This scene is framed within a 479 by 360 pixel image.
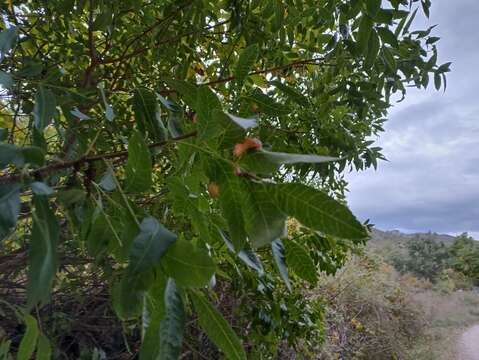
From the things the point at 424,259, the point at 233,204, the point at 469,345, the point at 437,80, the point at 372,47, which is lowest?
the point at 469,345

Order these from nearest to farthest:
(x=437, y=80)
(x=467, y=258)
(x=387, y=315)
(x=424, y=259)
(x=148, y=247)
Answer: (x=148, y=247)
(x=437, y=80)
(x=387, y=315)
(x=467, y=258)
(x=424, y=259)

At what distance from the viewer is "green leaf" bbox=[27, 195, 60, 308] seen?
281mm

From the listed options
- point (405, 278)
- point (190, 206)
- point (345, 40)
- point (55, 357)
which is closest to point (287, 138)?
point (345, 40)

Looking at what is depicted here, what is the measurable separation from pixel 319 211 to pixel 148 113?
1.07ft

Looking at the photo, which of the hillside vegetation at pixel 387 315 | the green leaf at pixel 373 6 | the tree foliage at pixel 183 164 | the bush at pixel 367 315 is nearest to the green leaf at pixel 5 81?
the tree foliage at pixel 183 164

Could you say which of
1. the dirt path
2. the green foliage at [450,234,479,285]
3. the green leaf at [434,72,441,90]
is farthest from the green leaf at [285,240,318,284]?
the green foliage at [450,234,479,285]

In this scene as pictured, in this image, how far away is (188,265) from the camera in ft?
1.00

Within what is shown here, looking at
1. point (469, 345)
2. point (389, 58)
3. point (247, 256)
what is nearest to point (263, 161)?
point (247, 256)

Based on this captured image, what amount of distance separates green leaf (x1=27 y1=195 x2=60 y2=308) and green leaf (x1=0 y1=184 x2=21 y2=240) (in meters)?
0.01

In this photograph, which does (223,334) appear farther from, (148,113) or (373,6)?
(373,6)

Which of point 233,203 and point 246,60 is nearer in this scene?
point 233,203

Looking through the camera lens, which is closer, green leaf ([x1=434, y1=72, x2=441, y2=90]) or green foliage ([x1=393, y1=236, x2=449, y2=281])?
green leaf ([x1=434, y1=72, x2=441, y2=90])

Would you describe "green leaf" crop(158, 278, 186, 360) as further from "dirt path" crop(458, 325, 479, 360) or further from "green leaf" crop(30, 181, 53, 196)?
"dirt path" crop(458, 325, 479, 360)

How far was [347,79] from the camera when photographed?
3.89ft
